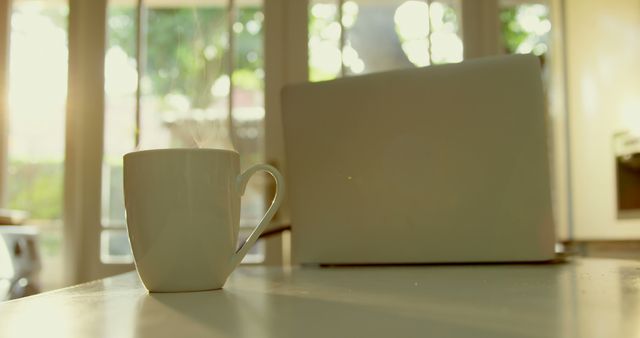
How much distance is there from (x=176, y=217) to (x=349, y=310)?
0.19 meters

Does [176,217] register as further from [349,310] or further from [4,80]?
[4,80]

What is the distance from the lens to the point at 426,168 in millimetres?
860

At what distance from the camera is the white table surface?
0.28 meters

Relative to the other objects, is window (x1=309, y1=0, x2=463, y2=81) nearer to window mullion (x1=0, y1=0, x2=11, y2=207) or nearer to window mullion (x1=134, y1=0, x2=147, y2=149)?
window mullion (x1=134, y1=0, x2=147, y2=149)

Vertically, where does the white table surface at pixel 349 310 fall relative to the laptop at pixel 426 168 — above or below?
below

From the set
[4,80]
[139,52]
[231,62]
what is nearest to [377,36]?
[231,62]

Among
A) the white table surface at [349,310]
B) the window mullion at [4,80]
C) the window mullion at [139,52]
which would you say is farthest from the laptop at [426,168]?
the window mullion at [4,80]

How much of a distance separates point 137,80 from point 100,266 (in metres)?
0.61

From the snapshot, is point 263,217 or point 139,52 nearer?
point 263,217

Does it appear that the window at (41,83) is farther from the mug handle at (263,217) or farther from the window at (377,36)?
the mug handle at (263,217)

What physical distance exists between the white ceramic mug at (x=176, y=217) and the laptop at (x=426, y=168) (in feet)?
1.29

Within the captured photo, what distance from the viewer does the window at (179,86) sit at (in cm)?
220

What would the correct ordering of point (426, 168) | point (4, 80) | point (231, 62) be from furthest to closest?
1. point (4, 80)
2. point (231, 62)
3. point (426, 168)

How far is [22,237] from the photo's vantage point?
6.00 ft
